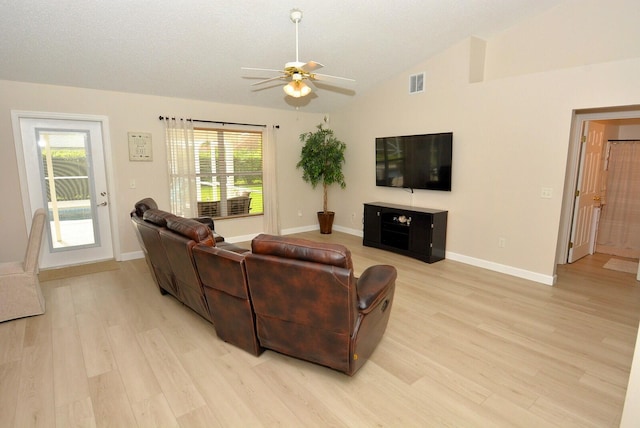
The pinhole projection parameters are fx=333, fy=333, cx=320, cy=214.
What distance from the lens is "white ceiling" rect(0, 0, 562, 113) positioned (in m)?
3.22

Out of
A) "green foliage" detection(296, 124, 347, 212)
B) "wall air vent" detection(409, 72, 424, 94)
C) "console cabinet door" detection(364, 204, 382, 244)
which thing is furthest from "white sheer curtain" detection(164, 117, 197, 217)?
"wall air vent" detection(409, 72, 424, 94)

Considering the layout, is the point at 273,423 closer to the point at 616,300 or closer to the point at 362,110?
the point at 616,300

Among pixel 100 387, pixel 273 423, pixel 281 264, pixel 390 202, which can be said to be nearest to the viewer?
pixel 273 423

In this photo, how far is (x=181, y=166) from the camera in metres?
5.26

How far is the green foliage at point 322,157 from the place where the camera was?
6355mm

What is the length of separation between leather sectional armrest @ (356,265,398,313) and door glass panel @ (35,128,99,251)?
4.39m

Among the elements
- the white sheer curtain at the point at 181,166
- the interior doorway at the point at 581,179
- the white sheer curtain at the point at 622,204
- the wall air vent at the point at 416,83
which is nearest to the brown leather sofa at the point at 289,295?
the white sheer curtain at the point at 181,166

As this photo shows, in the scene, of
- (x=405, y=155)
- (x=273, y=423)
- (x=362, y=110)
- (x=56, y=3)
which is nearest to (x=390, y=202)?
(x=405, y=155)

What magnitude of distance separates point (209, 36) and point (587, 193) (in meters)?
5.56

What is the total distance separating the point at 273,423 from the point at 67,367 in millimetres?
1647

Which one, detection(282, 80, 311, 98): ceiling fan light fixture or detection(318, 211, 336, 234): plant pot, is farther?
detection(318, 211, 336, 234): plant pot

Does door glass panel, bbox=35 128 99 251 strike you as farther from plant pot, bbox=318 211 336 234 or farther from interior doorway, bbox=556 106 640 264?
interior doorway, bbox=556 106 640 264

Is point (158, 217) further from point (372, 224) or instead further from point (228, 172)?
point (372, 224)

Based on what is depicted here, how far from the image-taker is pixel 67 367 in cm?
242
